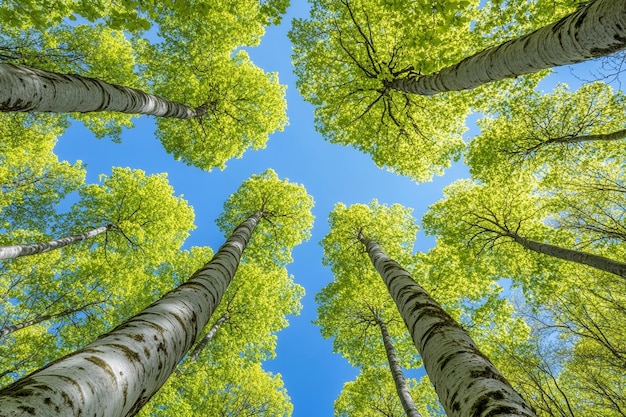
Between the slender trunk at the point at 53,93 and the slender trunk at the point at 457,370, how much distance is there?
4.89 m

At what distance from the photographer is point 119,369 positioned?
188 cm

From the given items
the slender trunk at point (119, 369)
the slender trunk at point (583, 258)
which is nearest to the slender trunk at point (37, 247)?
the slender trunk at point (119, 369)

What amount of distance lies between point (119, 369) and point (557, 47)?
5075 millimetres

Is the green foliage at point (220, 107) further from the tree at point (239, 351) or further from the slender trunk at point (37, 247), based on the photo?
the tree at point (239, 351)

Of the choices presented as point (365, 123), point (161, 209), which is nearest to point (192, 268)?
point (161, 209)

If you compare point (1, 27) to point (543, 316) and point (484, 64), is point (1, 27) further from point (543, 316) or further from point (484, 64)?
point (543, 316)

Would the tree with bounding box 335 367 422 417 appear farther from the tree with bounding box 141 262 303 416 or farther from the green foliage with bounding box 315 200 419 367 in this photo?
the tree with bounding box 141 262 303 416

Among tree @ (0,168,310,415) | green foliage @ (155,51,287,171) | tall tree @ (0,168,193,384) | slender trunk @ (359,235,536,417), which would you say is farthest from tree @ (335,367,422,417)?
tree @ (0,168,310,415)

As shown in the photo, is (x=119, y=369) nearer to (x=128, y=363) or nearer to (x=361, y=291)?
(x=128, y=363)

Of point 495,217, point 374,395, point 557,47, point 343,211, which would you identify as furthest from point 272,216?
point 557,47

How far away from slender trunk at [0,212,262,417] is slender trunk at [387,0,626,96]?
15.4 ft

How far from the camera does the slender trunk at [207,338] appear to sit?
11.1 metres

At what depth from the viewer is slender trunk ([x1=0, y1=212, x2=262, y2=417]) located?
1443 mm

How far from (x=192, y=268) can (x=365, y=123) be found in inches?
374
